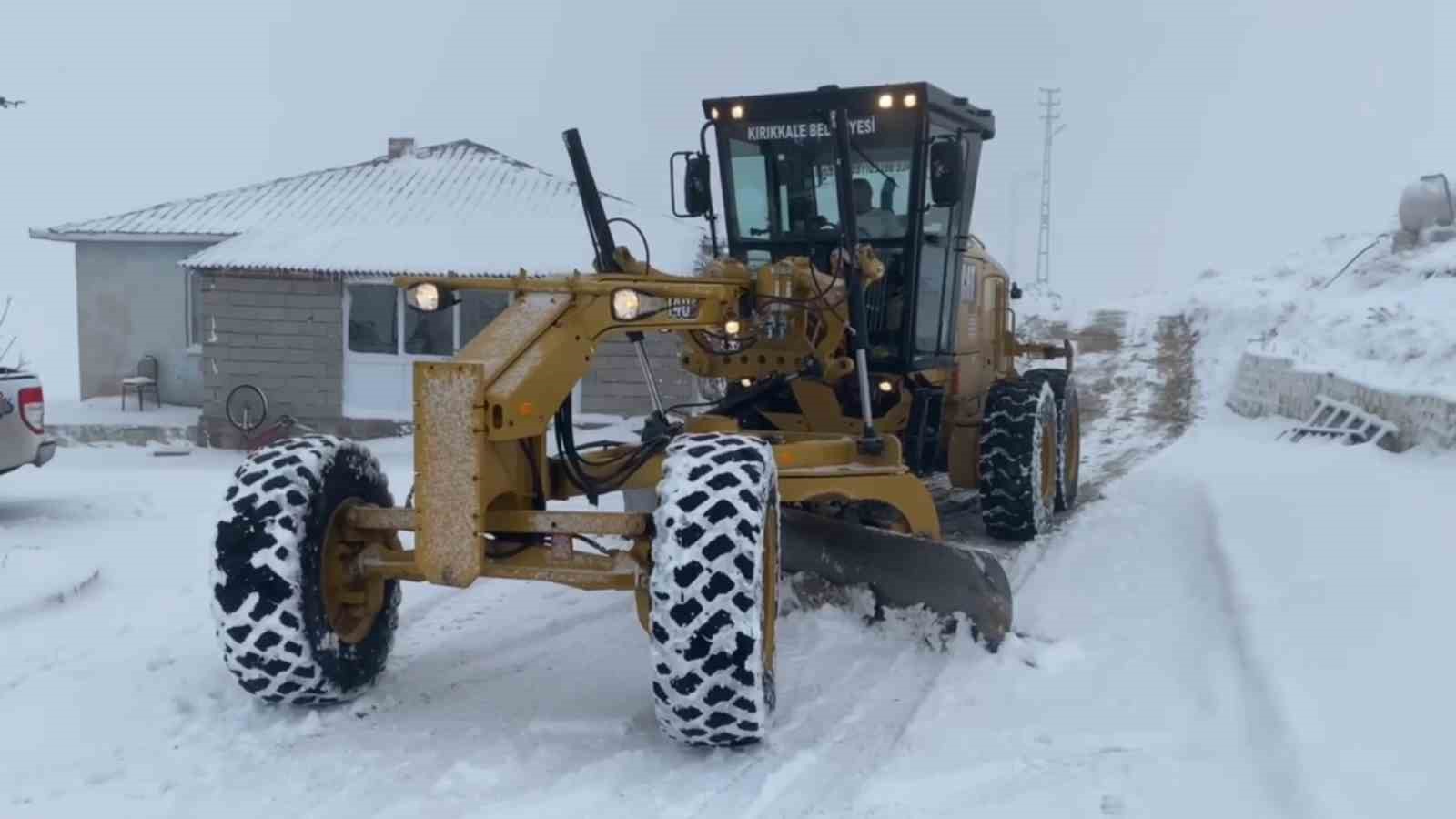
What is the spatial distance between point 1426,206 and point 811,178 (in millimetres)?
18706

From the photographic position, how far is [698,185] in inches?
308

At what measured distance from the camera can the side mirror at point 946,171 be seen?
22.5ft

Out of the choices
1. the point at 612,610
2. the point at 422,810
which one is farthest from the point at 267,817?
A: the point at 612,610

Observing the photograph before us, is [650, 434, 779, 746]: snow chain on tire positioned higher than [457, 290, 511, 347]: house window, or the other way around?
[457, 290, 511, 347]: house window

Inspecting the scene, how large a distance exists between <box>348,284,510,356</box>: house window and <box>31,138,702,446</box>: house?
2cm

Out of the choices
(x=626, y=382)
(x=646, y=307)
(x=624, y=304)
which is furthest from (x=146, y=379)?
(x=624, y=304)

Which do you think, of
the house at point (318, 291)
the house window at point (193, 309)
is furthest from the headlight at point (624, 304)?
the house window at point (193, 309)

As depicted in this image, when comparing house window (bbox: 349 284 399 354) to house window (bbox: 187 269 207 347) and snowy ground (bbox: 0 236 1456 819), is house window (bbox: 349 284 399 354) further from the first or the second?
snowy ground (bbox: 0 236 1456 819)

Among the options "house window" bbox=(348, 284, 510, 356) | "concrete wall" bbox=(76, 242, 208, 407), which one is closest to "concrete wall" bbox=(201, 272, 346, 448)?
"house window" bbox=(348, 284, 510, 356)

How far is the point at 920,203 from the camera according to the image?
7594 mm

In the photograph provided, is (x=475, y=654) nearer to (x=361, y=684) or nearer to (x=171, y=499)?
(x=361, y=684)

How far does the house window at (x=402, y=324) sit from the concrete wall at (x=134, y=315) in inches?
139

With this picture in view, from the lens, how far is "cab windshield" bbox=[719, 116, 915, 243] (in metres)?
7.58

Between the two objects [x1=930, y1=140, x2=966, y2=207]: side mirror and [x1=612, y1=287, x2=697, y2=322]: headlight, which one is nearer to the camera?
[x1=612, y1=287, x2=697, y2=322]: headlight
